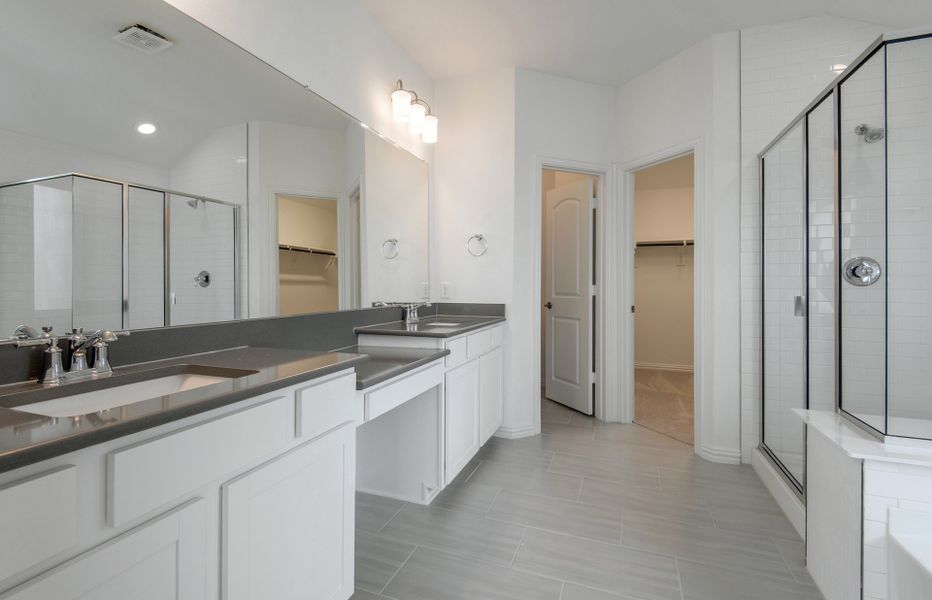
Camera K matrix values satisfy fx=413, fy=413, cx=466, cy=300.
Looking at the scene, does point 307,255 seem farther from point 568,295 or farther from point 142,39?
point 568,295

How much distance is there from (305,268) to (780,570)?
2317 millimetres

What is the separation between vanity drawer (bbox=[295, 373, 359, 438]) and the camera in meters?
1.11

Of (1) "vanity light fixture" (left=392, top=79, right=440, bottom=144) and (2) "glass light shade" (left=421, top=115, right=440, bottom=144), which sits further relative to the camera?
(2) "glass light shade" (left=421, top=115, right=440, bottom=144)

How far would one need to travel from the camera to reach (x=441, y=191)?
3297 mm

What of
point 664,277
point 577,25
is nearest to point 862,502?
point 577,25

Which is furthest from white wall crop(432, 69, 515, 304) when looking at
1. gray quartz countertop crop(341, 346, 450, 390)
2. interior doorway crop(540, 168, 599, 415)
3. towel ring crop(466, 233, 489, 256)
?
gray quartz countertop crop(341, 346, 450, 390)

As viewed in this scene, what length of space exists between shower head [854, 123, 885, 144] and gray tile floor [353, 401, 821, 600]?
1.73 meters

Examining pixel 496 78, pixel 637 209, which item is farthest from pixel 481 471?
pixel 637 209

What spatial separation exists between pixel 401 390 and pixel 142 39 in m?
1.42

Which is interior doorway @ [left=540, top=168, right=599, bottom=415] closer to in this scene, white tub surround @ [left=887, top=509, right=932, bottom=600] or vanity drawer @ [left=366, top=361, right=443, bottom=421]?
vanity drawer @ [left=366, top=361, right=443, bottom=421]

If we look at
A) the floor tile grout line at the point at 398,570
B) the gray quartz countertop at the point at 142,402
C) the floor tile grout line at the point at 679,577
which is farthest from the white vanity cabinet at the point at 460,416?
the floor tile grout line at the point at 679,577

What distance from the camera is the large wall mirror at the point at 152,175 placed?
3.28ft

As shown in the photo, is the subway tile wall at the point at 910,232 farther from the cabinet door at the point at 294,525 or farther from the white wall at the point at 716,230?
the cabinet door at the point at 294,525

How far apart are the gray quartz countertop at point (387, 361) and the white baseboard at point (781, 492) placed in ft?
5.77
